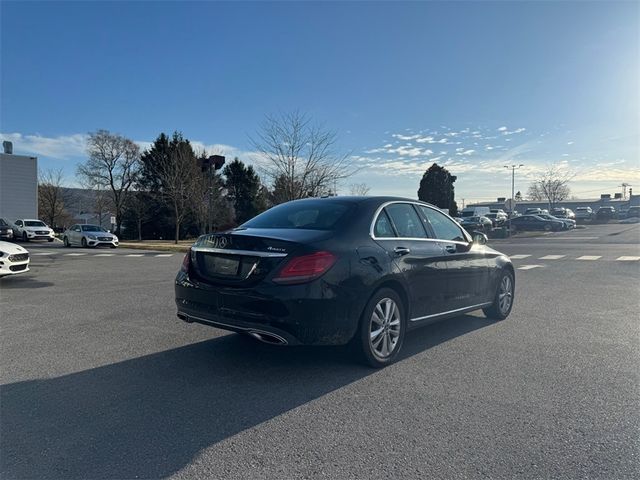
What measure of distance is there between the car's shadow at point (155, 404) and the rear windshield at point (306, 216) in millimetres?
1303

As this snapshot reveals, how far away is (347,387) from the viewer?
4156mm

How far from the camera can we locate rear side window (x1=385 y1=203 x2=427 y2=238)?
516 centimetres

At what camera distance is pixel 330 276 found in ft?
13.7

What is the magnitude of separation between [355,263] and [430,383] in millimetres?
1241

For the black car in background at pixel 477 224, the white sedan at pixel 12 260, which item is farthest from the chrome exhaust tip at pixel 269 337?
the black car in background at pixel 477 224

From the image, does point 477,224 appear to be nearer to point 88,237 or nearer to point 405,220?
point 88,237

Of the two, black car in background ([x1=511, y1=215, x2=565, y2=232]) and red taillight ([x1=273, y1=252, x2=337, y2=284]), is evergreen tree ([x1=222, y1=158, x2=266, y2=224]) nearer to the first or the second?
black car in background ([x1=511, y1=215, x2=565, y2=232])

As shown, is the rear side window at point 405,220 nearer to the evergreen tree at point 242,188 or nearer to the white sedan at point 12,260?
the white sedan at point 12,260

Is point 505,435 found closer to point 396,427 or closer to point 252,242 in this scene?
point 396,427

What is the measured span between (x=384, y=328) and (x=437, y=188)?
182 feet

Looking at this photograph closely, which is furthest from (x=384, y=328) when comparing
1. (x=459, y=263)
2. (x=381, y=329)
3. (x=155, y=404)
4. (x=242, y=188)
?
(x=242, y=188)

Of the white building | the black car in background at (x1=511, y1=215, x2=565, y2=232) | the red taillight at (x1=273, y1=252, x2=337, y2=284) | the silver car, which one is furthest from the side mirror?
the white building

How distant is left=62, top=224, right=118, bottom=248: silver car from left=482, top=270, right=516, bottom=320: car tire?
79.4ft

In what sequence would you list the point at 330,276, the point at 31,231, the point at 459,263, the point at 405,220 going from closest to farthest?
the point at 330,276, the point at 405,220, the point at 459,263, the point at 31,231
